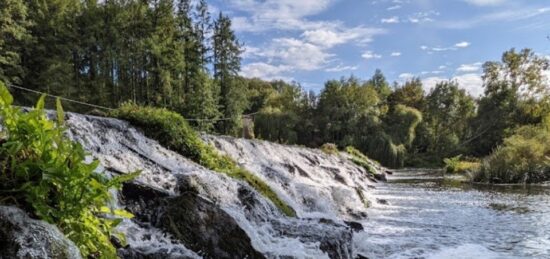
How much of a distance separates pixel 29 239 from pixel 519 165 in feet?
84.0

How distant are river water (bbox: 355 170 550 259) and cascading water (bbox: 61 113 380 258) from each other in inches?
43.8

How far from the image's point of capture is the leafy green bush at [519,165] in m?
23.6

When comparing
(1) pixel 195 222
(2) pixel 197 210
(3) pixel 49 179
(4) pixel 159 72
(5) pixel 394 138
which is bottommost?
(5) pixel 394 138

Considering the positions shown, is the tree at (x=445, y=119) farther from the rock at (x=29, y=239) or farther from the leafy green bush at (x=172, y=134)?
the rock at (x=29, y=239)

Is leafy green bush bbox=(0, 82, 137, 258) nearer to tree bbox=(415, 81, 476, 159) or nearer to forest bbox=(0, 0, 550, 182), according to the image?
forest bbox=(0, 0, 550, 182)

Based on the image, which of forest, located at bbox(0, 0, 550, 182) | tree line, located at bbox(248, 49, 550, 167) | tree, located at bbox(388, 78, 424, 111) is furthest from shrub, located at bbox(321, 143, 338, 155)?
tree, located at bbox(388, 78, 424, 111)

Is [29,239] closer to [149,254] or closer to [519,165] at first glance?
[149,254]

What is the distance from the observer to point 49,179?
275cm

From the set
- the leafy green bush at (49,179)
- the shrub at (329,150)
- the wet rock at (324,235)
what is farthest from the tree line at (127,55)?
the leafy green bush at (49,179)

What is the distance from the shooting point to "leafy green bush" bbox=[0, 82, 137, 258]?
2.77m

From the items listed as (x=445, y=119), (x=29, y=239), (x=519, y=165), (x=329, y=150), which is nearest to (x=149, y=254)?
(x=29, y=239)

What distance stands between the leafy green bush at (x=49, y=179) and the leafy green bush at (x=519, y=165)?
24.6 meters

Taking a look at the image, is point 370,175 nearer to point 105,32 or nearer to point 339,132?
point 105,32

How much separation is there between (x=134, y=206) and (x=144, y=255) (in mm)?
1338
